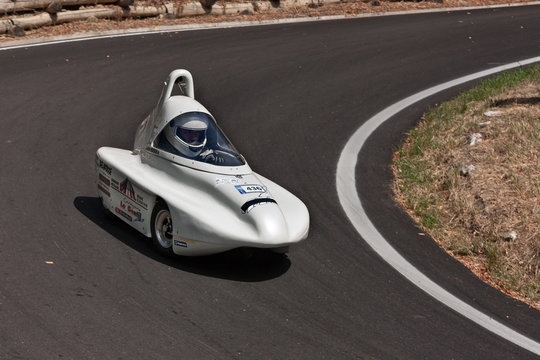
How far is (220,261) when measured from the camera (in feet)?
27.1

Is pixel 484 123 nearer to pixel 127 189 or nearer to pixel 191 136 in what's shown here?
pixel 191 136

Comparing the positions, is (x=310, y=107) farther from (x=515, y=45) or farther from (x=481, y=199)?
(x=515, y=45)

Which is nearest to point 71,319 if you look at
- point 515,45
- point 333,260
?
point 333,260

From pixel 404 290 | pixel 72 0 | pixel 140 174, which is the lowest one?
pixel 404 290

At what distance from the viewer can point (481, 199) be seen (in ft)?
33.2

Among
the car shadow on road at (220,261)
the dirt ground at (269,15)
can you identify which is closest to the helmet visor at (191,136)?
the car shadow on road at (220,261)

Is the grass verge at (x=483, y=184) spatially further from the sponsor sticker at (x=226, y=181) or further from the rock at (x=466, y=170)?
the sponsor sticker at (x=226, y=181)

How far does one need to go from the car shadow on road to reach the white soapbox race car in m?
0.14

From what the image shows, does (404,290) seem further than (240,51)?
No

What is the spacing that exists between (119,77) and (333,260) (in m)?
7.35

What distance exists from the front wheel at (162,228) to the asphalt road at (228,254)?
0.13 meters

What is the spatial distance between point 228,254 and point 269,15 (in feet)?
43.4

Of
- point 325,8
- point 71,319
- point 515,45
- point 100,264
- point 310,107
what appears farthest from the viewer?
point 325,8

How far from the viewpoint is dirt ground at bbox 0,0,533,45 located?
1709 centimetres
